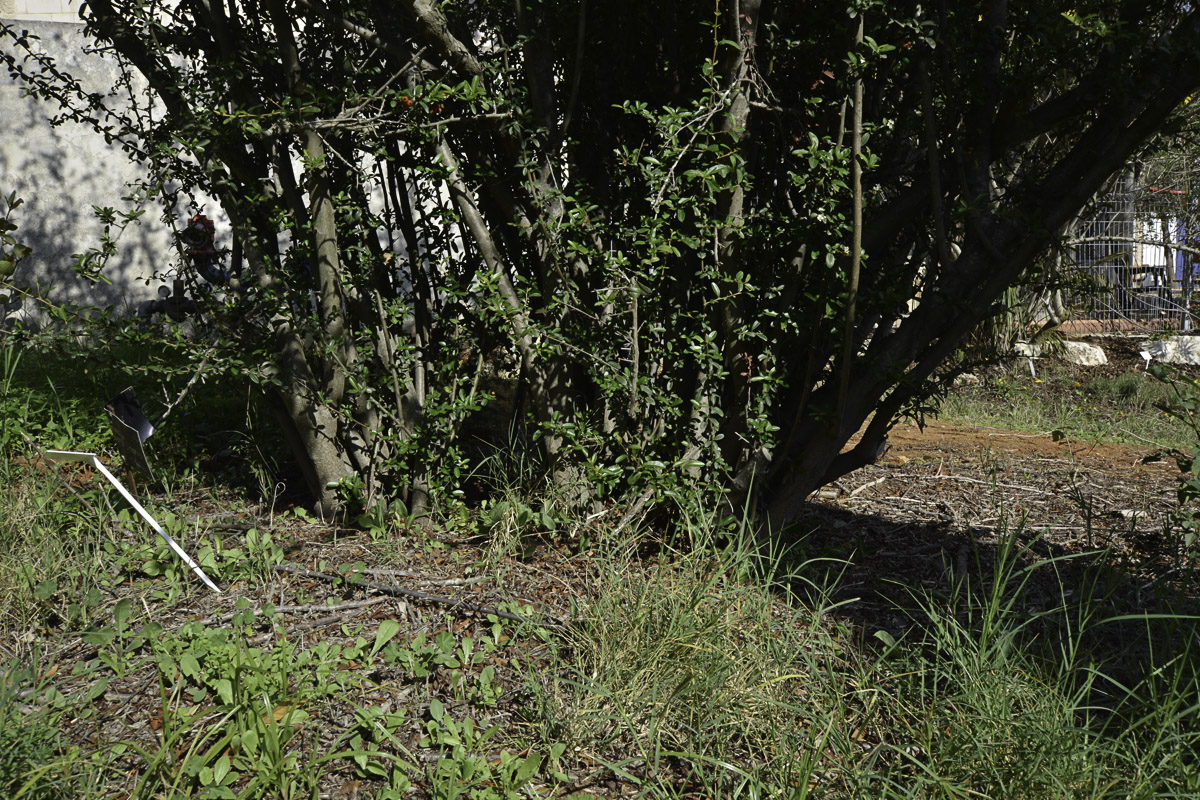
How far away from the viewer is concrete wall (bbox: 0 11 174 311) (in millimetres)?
8336

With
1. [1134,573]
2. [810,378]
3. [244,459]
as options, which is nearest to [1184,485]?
[1134,573]

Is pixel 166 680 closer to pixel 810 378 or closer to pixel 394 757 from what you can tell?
pixel 394 757

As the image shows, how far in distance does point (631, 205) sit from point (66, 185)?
24.6ft

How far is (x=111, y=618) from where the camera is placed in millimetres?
2713

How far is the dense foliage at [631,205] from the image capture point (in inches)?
118

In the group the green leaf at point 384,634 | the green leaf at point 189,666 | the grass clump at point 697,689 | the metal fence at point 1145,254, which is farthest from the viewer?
the metal fence at point 1145,254

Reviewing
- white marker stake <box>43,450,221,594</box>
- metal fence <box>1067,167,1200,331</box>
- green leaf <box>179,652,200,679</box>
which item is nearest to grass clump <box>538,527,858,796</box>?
green leaf <box>179,652,200,679</box>

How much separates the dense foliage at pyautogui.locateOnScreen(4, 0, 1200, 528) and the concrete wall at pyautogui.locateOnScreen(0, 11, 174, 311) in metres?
5.55

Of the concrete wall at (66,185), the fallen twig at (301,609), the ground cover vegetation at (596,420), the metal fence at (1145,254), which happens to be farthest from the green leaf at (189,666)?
the metal fence at (1145,254)

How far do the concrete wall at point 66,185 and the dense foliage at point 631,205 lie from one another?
5.55m

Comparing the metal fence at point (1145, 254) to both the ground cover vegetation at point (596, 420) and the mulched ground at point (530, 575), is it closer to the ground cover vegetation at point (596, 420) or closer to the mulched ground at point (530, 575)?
the mulched ground at point (530, 575)

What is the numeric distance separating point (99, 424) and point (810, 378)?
339 cm

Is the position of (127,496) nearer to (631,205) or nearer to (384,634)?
(384,634)

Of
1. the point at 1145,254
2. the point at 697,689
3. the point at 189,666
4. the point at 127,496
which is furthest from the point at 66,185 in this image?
the point at 1145,254
